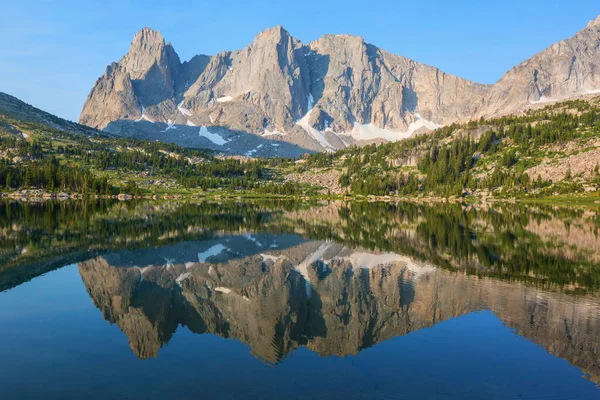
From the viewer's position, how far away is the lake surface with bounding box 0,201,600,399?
1594cm

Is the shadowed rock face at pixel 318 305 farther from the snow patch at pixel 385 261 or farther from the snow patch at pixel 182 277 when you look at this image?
the snow patch at pixel 385 261

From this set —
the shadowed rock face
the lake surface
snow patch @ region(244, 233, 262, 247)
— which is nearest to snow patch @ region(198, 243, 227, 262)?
the lake surface

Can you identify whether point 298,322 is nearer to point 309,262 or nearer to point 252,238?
point 309,262

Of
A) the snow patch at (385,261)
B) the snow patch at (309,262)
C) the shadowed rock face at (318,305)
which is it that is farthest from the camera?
the snow patch at (385,261)

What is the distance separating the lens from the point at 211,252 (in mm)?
44562

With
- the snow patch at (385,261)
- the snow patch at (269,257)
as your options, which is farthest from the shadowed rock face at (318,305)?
the snow patch at (269,257)

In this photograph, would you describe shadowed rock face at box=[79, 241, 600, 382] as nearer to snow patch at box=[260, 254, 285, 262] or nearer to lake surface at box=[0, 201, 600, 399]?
lake surface at box=[0, 201, 600, 399]

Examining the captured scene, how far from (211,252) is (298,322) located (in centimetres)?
2353

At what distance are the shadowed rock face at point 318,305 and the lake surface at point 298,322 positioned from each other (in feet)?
0.43

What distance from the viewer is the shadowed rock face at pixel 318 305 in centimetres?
2034

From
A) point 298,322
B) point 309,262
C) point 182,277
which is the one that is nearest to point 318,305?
point 298,322

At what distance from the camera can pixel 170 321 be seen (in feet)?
74.6

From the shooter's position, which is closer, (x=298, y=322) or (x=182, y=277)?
(x=298, y=322)

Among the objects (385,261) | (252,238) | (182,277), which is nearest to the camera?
(182,277)
